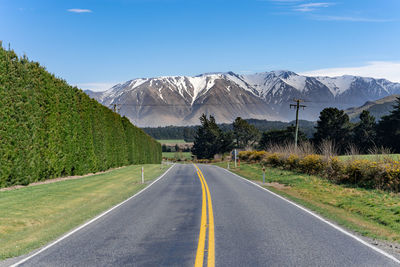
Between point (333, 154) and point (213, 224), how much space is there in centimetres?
1913

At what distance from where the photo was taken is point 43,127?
800 inches

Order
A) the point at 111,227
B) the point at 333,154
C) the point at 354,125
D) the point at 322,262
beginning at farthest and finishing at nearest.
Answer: the point at 354,125
the point at 333,154
the point at 111,227
the point at 322,262

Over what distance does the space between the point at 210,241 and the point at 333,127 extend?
80841mm

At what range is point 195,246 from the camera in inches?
287

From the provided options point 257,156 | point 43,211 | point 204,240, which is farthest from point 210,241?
point 257,156

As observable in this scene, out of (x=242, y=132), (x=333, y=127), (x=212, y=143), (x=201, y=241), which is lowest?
(x=201, y=241)

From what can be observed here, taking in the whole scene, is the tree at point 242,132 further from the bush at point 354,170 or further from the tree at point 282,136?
the bush at point 354,170

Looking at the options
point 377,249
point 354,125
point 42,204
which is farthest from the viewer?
point 354,125

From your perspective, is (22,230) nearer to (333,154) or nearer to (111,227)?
(111,227)

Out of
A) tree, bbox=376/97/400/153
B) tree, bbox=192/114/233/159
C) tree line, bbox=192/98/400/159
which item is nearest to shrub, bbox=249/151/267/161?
tree line, bbox=192/98/400/159

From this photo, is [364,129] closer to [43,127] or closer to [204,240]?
[43,127]

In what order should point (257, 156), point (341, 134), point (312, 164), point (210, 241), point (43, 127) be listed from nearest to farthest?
1. point (210, 241)
2. point (43, 127)
3. point (312, 164)
4. point (257, 156)
5. point (341, 134)

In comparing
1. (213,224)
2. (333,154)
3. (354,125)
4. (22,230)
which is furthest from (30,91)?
(354,125)

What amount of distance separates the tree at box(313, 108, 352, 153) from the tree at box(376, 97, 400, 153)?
29.1 ft
